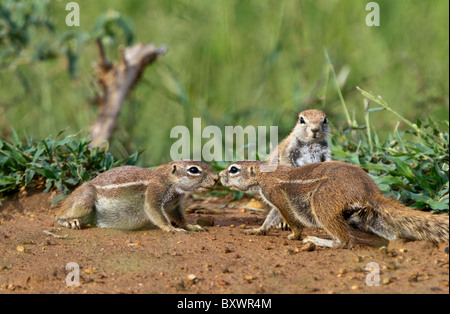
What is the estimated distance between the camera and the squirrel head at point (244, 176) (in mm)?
5141

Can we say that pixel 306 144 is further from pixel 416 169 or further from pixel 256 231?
pixel 256 231

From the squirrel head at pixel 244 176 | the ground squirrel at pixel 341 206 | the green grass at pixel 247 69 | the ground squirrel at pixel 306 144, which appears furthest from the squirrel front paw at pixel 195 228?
the green grass at pixel 247 69

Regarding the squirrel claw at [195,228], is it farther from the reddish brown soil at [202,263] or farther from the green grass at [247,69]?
the green grass at [247,69]

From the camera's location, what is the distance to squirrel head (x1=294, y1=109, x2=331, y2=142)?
18.6 ft

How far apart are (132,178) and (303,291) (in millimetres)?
2131

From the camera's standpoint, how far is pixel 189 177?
5.22m

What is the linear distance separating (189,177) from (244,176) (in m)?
0.47

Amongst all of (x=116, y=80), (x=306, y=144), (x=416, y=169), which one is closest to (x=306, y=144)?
(x=306, y=144)

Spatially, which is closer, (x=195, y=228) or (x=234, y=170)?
(x=195, y=228)

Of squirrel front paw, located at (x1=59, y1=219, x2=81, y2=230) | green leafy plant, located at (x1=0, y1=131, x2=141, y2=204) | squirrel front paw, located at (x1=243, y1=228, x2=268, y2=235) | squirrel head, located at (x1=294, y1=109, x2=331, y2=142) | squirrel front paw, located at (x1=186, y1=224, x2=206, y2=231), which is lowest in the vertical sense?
squirrel front paw, located at (x1=243, y1=228, x2=268, y2=235)

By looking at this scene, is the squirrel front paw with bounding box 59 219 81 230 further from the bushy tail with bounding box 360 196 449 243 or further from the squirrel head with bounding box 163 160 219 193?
the bushy tail with bounding box 360 196 449 243

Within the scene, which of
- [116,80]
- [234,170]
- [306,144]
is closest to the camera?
[234,170]

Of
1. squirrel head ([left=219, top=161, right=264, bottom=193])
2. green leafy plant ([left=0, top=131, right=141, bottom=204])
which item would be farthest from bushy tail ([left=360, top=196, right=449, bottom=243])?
green leafy plant ([left=0, top=131, right=141, bottom=204])

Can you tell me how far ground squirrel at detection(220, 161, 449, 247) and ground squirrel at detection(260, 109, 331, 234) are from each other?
0.80 m
